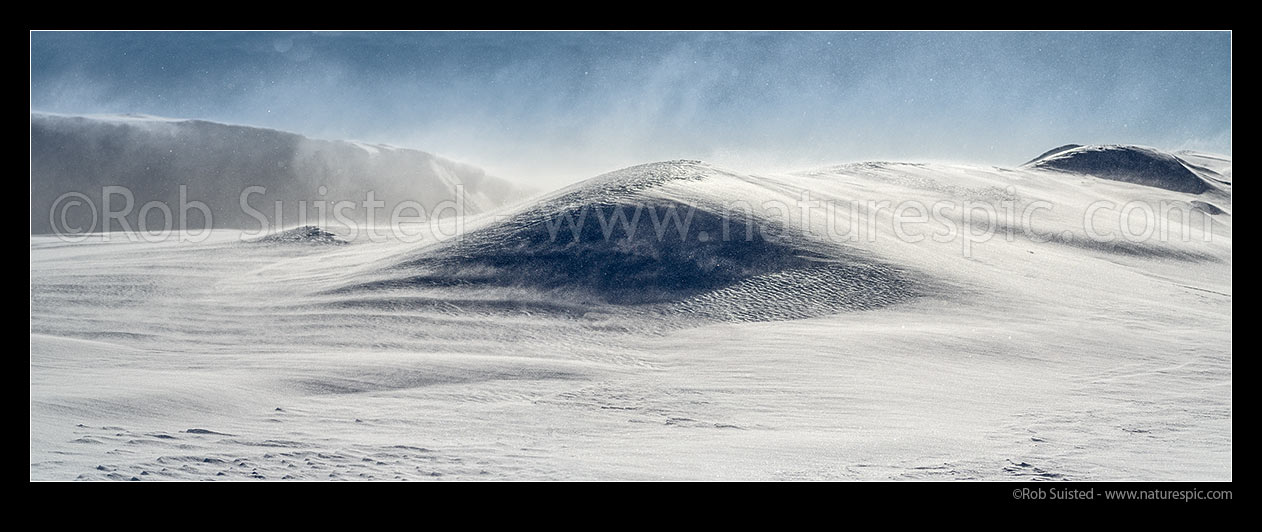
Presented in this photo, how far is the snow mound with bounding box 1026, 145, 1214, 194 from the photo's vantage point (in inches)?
1602

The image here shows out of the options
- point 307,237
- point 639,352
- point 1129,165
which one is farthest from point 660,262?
point 1129,165

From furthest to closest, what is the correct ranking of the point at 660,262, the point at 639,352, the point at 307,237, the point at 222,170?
1. the point at 222,170
2. the point at 307,237
3. the point at 660,262
4. the point at 639,352

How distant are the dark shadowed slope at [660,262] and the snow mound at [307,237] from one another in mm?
4922

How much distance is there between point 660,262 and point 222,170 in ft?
118

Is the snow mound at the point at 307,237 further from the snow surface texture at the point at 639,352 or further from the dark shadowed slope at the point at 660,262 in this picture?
the dark shadowed slope at the point at 660,262

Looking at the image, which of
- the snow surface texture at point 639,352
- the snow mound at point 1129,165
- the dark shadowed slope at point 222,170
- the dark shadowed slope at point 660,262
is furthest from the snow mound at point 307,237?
the snow mound at point 1129,165

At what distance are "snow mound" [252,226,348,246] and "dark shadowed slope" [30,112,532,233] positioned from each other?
18841 mm

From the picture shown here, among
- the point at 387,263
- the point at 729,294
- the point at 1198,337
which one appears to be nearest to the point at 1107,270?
the point at 1198,337

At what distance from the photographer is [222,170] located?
1714 inches

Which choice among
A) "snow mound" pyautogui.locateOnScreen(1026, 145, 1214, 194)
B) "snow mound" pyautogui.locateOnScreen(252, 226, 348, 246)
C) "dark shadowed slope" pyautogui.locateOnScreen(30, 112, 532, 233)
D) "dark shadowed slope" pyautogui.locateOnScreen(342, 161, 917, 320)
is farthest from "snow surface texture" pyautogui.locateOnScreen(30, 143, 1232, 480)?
"snow mound" pyautogui.locateOnScreen(1026, 145, 1214, 194)

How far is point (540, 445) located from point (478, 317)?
624 centimetres

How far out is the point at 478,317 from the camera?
41.5ft

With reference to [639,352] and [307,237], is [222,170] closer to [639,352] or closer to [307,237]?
[307,237]

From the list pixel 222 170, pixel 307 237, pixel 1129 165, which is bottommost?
pixel 307 237
